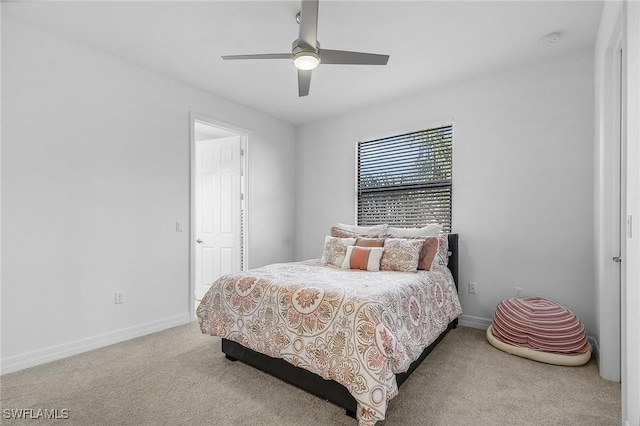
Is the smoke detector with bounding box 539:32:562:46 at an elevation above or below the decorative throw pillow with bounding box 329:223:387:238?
above

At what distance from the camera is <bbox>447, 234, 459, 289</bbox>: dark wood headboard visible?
327 cm

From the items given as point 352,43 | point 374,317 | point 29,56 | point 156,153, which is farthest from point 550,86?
point 29,56

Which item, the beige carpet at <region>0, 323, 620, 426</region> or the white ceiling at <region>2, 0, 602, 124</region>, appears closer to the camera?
the beige carpet at <region>0, 323, 620, 426</region>

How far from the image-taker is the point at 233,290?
2404 mm

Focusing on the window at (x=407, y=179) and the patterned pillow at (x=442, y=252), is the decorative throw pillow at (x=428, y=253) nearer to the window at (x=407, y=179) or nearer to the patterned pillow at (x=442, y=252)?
the patterned pillow at (x=442, y=252)

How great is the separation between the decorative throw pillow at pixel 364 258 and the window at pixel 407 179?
1.04 metres

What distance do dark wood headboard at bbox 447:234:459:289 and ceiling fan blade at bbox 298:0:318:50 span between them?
234cm

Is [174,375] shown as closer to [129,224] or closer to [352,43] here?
[129,224]

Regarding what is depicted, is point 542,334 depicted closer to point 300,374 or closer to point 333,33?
point 300,374

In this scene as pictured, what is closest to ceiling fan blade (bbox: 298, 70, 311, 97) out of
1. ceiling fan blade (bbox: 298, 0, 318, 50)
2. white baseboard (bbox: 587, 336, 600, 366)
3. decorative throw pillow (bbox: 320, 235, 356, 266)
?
ceiling fan blade (bbox: 298, 0, 318, 50)

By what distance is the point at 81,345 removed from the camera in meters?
2.68

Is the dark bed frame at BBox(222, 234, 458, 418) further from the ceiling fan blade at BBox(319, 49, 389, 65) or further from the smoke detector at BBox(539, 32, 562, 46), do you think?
the smoke detector at BBox(539, 32, 562, 46)

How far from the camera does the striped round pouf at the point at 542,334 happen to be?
2373 mm

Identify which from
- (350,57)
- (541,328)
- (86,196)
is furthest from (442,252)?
(86,196)
